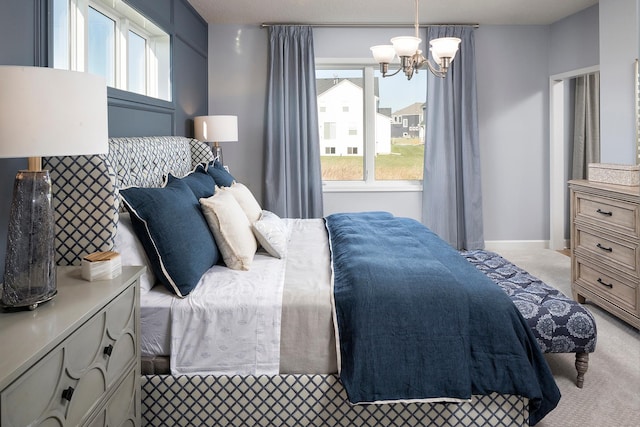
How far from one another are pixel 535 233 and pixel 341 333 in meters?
4.45

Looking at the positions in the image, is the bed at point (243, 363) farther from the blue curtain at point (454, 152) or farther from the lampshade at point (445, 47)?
the blue curtain at point (454, 152)

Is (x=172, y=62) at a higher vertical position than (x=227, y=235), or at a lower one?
higher

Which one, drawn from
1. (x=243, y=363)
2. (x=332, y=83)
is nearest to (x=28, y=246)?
(x=243, y=363)

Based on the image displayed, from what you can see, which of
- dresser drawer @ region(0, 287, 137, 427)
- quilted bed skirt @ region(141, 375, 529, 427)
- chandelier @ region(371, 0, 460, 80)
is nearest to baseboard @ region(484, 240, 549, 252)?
chandelier @ region(371, 0, 460, 80)

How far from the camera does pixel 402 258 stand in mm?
2316

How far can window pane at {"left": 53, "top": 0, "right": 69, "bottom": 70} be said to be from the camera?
92.7 inches

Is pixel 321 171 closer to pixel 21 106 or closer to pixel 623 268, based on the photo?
pixel 623 268

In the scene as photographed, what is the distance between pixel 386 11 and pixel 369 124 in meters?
1.20

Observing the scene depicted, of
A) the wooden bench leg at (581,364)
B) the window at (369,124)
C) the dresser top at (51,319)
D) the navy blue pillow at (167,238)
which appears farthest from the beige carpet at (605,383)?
the window at (369,124)

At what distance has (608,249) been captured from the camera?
11.0ft

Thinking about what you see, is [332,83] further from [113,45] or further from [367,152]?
[113,45]

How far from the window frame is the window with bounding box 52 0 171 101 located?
6.61ft

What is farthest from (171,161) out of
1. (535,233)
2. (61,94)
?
(535,233)

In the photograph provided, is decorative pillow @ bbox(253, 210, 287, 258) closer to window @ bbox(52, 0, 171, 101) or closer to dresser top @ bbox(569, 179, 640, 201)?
window @ bbox(52, 0, 171, 101)
